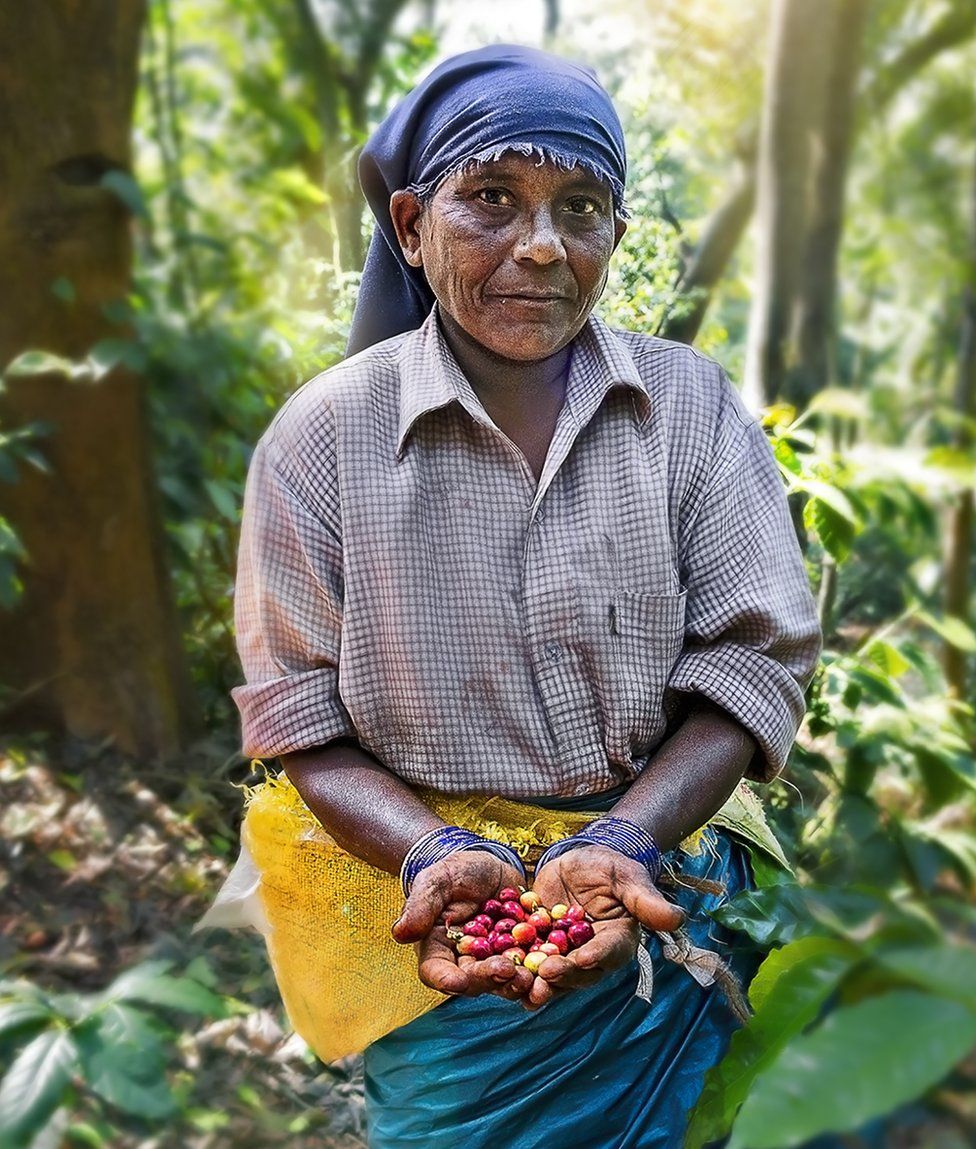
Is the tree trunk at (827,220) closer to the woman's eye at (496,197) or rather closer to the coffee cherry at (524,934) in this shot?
the woman's eye at (496,197)

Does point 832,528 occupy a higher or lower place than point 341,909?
higher

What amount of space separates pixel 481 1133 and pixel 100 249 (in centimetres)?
209

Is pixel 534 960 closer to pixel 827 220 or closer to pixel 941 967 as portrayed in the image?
pixel 941 967

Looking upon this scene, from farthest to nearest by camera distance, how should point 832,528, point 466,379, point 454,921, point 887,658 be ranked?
point 887,658
point 832,528
point 466,379
point 454,921

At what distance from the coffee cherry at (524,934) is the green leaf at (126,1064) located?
358 mm

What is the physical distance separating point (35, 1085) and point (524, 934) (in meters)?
0.47

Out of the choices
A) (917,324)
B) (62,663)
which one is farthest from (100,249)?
(917,324)

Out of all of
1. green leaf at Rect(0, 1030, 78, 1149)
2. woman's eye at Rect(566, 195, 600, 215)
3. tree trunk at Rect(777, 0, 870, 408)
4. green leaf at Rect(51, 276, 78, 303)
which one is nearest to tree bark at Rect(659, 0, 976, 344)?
tree trunk at Rect(777, 0, 870, 408)

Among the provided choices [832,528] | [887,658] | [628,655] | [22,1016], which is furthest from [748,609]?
[887,658]

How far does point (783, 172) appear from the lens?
3.24 m

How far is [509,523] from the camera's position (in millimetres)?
1430

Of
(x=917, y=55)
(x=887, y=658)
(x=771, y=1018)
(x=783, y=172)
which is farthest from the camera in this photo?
(x=917, y=55)

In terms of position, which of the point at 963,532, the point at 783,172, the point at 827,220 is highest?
the point at 783,172

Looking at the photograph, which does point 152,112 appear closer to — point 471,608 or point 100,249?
point 100,249
